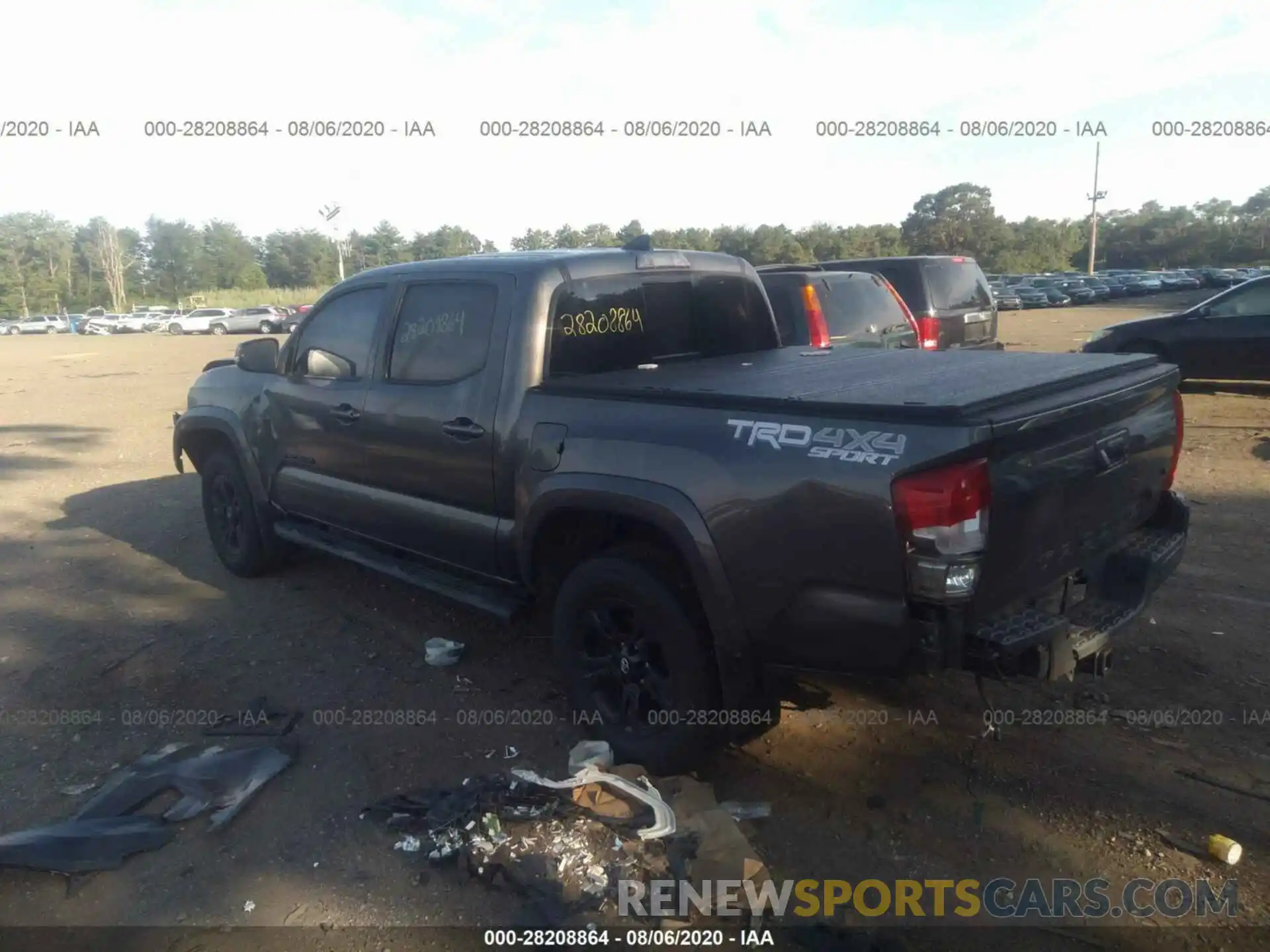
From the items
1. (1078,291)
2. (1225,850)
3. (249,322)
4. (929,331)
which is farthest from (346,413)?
(249,322)

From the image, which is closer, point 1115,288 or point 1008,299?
point 1008,299

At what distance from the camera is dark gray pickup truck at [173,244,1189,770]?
8.94 ft

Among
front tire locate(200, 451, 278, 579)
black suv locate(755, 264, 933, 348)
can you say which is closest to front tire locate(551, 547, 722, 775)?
front tire locate(200, 451, 278, 579)

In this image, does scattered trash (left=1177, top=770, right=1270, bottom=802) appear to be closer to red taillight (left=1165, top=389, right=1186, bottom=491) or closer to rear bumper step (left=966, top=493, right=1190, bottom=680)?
rear bumper step (left=966, top=493, right=1190, bottom=680)

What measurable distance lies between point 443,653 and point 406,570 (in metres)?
0.48

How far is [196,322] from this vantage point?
4806 cm

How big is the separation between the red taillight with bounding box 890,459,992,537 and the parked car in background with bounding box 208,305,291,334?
152 ft

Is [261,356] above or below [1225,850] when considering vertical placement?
above

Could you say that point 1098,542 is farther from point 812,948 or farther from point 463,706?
point 463,706

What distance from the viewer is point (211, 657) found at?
4.91m

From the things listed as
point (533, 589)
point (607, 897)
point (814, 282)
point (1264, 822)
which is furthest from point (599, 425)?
point (814, 282)

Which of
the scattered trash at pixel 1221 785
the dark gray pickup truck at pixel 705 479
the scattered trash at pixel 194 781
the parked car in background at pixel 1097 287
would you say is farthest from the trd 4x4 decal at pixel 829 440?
the parked car in background at pixel 1097 287

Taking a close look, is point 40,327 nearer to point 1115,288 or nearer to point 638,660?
point 1115,288

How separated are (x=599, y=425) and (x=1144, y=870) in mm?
2325
